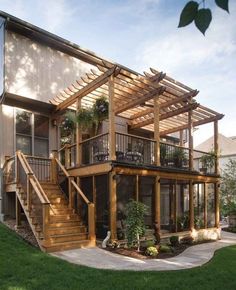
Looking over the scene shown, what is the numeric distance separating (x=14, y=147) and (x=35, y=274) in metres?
7.00

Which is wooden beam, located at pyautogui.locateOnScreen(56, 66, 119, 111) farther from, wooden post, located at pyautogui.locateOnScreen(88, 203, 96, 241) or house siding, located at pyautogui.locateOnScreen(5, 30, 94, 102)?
wooden post, located at pyautogui.locateOnScreen(88, 203, 96, 241)

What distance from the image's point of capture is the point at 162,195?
1489 cm

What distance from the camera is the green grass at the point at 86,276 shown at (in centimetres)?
648

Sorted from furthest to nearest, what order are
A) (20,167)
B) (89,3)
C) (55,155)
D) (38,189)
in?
(55,155) → (20,167) → (38,189) → (89,3)

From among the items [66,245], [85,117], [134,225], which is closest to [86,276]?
[66,245]

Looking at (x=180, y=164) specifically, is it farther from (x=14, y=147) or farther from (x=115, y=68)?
(x=14, y=147)

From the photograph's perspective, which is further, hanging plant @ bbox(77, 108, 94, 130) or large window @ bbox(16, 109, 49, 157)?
large window @ bbox(16, 109, 49, 157)

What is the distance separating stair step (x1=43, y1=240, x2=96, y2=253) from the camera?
9354 millimetres

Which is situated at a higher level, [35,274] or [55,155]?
[55,155]

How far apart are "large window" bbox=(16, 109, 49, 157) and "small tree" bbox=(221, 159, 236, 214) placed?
1109cm

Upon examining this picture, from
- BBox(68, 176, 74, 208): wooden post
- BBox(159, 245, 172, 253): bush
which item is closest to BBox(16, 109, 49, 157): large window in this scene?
BBox(68, 176, 74, 208): wooden post

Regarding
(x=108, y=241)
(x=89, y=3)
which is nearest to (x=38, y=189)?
(x=108, y=241)

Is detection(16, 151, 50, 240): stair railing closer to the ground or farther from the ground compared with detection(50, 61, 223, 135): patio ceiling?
closer to the ground

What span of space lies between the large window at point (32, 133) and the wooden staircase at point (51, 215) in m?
1.76
